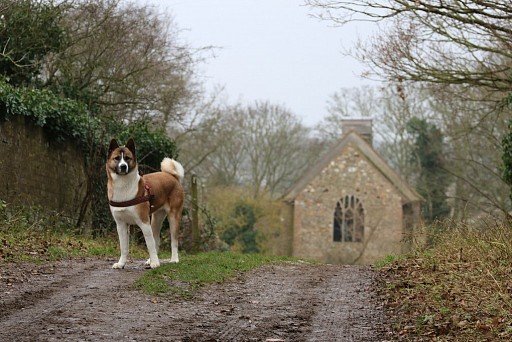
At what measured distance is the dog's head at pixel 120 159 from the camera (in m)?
13.2

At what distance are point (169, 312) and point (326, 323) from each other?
178 cm

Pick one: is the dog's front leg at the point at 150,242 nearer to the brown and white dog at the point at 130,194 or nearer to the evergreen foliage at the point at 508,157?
the brown and white dog at the point at 130,194

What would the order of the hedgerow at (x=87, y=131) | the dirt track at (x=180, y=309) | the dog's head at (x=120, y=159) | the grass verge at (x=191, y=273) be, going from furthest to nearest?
the hedgerow at (x=87, y=131) < the dog's head at (x=120, y=159) < the grass verge at (x=191, y=273) < the dirt track at (x=180, y=309)

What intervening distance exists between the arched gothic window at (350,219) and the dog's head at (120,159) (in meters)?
32.5

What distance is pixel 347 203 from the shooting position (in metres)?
45.6

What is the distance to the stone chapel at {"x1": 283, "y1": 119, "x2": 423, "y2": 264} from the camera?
4519 centimetres

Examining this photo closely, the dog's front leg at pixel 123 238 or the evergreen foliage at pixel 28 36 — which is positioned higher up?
the evergreen foliage at pixel 28 36

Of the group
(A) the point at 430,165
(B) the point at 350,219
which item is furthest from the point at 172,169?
(A) the point at 430,165

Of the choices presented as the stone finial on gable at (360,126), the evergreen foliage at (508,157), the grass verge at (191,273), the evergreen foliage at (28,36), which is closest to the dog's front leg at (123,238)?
the grass verge at (191,273)

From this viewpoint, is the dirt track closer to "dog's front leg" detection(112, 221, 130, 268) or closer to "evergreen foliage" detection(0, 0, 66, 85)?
"dog's front leg" detection(112, 221, 130, 268)

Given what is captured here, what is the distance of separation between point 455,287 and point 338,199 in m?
35.0

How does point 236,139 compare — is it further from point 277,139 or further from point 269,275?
point 269,275

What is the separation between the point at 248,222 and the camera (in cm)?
Result: 4450

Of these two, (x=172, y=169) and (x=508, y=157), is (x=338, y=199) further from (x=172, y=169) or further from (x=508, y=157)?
(x=172, y=169)
